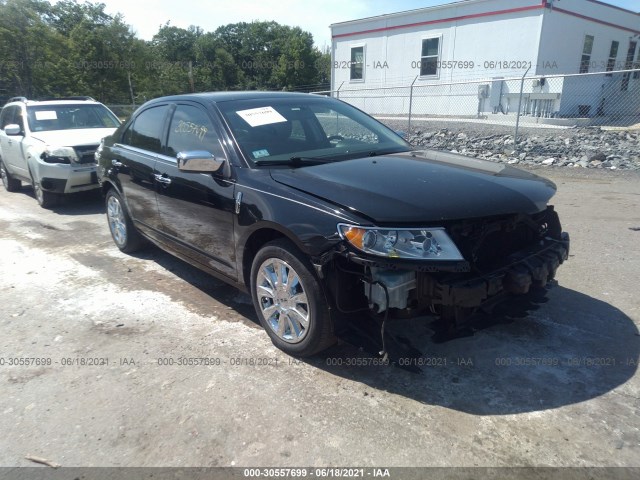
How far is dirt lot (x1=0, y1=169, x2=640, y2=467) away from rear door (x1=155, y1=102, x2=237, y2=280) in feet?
1.85

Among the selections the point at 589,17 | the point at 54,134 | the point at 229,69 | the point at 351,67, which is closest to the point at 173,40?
the point at 229,69

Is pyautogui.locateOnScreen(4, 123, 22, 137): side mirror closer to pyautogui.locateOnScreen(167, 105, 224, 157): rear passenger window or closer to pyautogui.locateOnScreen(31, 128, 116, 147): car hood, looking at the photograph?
pyautogui.locateOnScreen(31, 128, 116, 147): car hood

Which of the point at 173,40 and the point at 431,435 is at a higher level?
the point at 173,40

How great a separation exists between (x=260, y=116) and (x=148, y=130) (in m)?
1.55

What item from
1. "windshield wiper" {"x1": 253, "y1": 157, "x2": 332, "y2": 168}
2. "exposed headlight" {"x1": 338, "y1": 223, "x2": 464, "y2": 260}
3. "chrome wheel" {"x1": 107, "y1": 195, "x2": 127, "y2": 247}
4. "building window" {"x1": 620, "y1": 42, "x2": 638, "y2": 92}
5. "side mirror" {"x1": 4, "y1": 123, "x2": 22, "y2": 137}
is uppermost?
"building window" {"x1": 620, "y1": 42, "x2": 638, "y2": 92}

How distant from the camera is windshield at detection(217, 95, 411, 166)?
3473 mm

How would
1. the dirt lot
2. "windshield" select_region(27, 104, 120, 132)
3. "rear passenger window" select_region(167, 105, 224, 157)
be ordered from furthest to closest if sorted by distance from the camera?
"windshield" select_region(27, 104, 120, 132)
"rear passenger window" select_region(167, 105, 224, 157)
the dirt lot

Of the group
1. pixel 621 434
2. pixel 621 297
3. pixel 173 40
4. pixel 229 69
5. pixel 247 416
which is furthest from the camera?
pixel 173 40

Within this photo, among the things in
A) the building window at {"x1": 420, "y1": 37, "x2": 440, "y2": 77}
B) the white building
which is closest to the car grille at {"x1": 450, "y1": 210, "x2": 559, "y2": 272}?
the white building

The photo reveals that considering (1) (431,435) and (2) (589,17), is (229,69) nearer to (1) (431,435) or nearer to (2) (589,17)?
(2) (589,17)

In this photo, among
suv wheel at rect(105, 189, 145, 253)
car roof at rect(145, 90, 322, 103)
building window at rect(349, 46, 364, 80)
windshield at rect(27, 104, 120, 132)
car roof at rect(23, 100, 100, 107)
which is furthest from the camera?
building window at rect(349, 46, 364, 80)

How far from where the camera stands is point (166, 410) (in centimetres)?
271

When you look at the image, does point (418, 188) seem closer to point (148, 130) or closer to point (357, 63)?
point (148, 130)

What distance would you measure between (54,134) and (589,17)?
17568 millimetres
